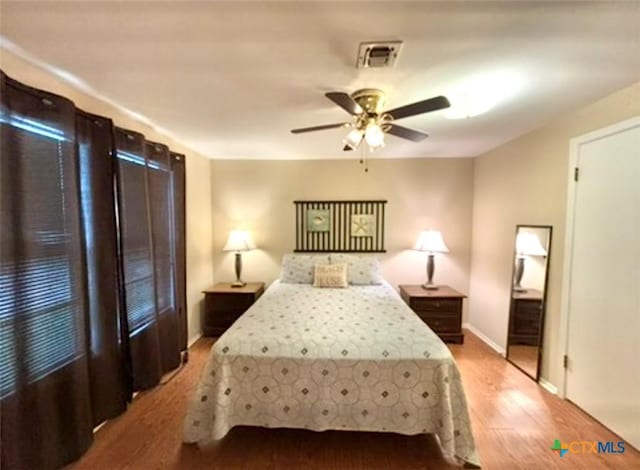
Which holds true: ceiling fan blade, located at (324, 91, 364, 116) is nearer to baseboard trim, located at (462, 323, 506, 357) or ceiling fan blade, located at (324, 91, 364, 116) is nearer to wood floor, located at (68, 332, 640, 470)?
wood floor, located at (68, 332, 640, 470)

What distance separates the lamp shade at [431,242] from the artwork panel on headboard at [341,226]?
1.73 feet

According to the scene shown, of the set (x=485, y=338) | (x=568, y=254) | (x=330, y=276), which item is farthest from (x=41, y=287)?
(x=485, y=338)

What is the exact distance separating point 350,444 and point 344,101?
2.09m

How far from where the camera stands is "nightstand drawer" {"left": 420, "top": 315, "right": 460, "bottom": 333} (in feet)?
12.1

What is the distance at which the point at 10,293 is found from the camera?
1484 millimetres

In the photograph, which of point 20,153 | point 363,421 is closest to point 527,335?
point 363,421

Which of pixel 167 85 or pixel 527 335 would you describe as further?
pixel 527 335

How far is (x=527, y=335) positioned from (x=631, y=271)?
4.09 feet

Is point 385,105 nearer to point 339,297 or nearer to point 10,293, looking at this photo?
point 339,297

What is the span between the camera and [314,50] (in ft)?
5.11

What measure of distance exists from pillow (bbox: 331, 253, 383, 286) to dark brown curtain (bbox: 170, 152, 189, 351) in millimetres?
1679

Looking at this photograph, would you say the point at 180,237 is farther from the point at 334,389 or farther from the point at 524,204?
the point at 524,204

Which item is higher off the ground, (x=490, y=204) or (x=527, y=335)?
(x=490, y=204)

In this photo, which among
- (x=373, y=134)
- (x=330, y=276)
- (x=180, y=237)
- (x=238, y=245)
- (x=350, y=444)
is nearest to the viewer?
→ (x=373, y=134)
